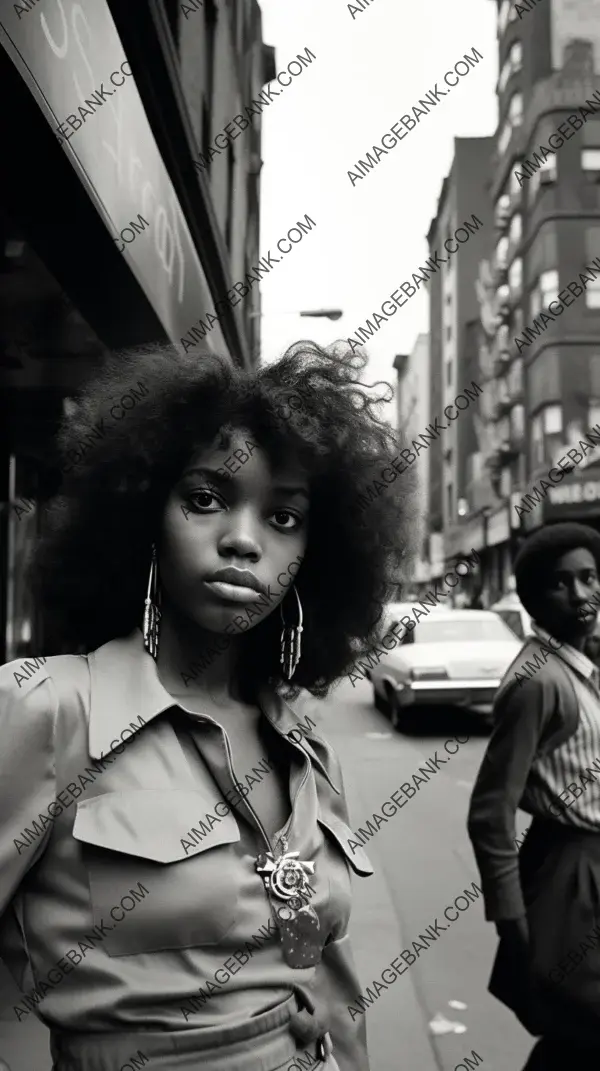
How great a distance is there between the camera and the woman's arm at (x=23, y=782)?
1.32 meters

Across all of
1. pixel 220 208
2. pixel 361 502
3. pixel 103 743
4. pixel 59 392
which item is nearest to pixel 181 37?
pixel 59 392

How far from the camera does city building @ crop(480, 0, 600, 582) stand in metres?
32.1

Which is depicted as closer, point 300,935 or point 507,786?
point 300,935

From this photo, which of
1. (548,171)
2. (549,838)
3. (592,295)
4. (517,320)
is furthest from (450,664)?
(517,320)

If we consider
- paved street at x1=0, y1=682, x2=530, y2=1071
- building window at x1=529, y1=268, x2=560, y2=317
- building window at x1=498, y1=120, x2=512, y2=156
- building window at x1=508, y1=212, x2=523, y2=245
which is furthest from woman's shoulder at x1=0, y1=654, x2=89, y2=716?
building window at x1=498, y1=120, x2=512, y2=156

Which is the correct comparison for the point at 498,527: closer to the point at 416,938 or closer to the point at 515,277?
the point at 515,277

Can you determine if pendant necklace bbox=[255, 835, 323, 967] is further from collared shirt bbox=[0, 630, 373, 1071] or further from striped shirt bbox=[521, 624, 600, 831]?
striped shirt bbox=[521, 624, 600, 831]

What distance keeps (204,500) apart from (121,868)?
2.06 ft

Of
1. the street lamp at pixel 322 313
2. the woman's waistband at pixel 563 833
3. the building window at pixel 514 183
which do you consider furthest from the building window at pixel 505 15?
the woman's waistband at pixel 563 833

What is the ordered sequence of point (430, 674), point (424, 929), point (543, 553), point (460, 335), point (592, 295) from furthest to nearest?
point (460, 335) < point (592, 295) < point (430, 674) < point (424, 929) < point (543, 553)

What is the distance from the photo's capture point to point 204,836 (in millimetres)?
1419

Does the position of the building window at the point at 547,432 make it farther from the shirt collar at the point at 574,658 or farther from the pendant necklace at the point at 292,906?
the pendant necklace at the point at 292,906

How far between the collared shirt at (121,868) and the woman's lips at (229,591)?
191mm

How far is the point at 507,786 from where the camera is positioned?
8.80 feet
